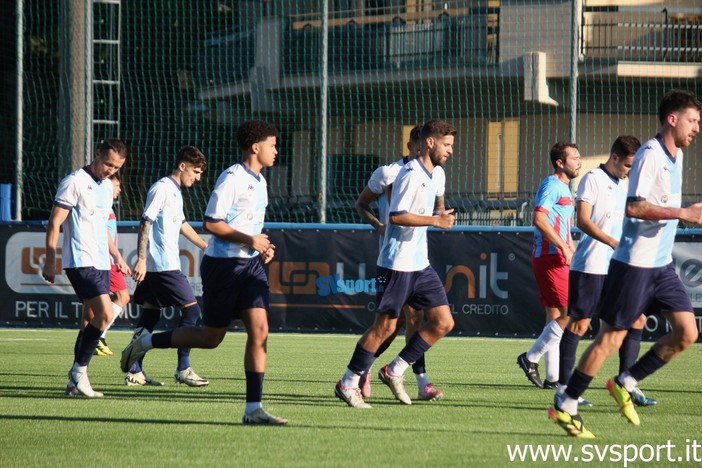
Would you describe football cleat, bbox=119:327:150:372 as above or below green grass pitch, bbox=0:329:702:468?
above

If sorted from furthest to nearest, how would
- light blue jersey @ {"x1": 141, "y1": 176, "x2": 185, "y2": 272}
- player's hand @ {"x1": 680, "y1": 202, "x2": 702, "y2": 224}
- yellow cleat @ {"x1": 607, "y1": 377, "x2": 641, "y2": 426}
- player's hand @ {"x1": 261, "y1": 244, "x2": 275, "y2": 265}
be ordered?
1. light blue jersey @ {"x1": 141, "y1": 176, "x2": 185, "y2": 272}
2. player's hand @ {"x1": 261, "y1": 244, "x2": 275, "y2": 265}
3. yellow cleat @ {"x1": 607, "y1": 377, "x2": 641, "y2": 426}
4. player's hand @ {"x1": 680, "y1": 202, "x2": 702, "y2": 224}

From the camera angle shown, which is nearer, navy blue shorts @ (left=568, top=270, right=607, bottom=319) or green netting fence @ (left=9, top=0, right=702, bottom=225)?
navy blue shorts @ (left=568, top=270, right=607, bottom=319)

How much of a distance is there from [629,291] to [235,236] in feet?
8.46

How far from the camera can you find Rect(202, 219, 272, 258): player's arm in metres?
7.89

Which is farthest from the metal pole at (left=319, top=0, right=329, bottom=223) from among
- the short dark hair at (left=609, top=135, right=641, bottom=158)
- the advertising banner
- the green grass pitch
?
the short dark hair at (left=609, top=135, right=641, bottom=158)

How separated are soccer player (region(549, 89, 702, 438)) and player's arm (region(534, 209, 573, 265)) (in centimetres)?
269

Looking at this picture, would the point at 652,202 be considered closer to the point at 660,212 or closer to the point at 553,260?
the point at 660,212

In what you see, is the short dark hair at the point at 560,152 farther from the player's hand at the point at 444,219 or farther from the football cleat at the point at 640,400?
the player's hand at the point at 444,219

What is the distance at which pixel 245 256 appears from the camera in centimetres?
814

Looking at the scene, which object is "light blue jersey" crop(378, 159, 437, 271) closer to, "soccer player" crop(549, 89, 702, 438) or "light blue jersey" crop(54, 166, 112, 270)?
"soccer player" crop(549, 89, 702, 438)

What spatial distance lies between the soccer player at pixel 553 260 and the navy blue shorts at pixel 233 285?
329 cm

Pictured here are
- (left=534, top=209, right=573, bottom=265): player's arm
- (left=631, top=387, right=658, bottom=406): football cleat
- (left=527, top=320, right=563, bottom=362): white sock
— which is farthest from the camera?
(left=527, top=320, right=563, bottom=362): white sock

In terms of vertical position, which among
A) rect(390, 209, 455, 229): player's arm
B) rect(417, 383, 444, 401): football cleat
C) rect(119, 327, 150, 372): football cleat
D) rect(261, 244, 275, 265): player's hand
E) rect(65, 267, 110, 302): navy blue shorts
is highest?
rect(390, 209, 455, 229): player's arm

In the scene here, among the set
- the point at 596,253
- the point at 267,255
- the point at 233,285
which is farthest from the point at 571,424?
the point at 596,253
